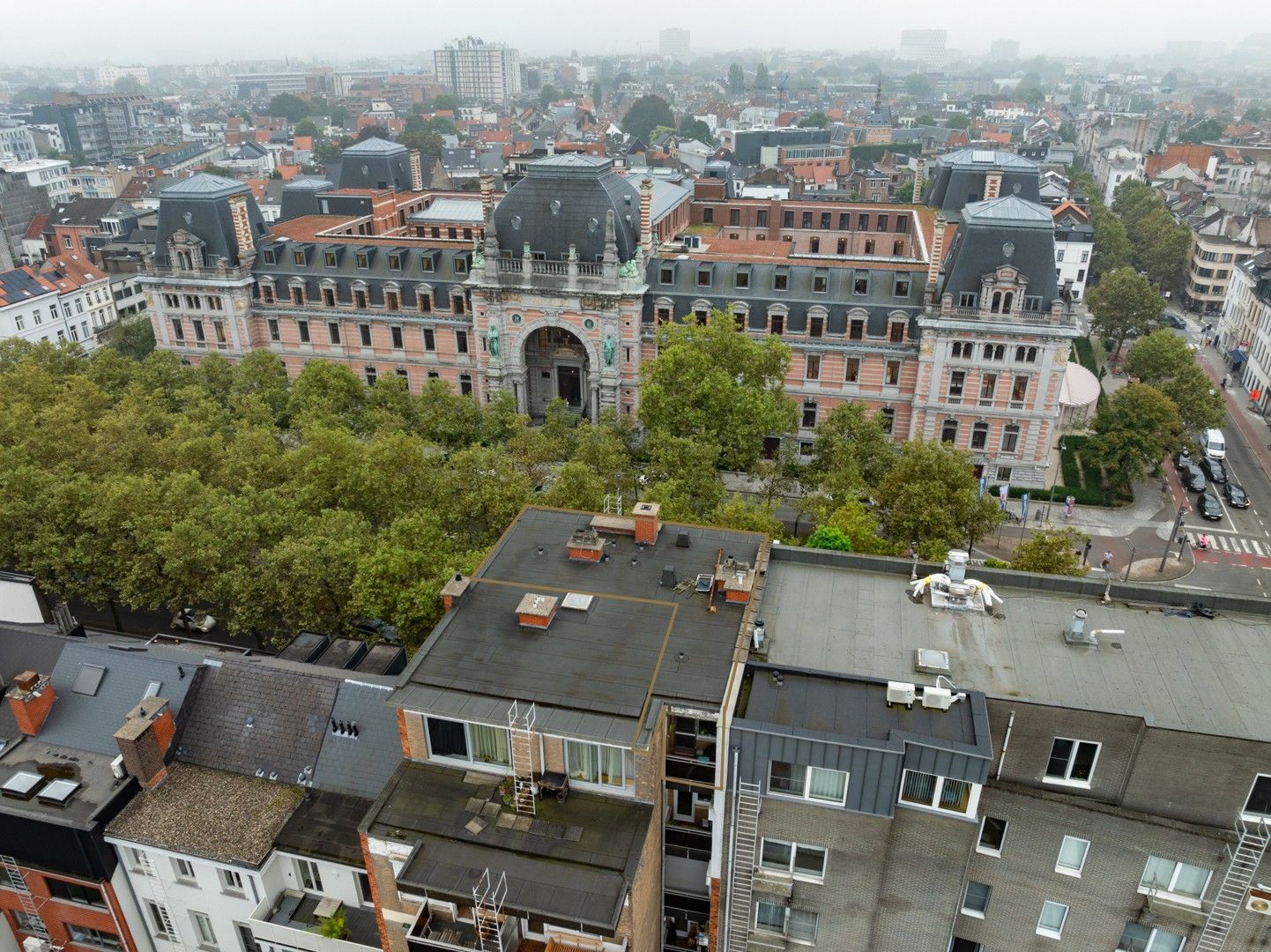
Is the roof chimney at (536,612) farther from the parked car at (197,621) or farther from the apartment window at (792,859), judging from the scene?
the parked car at (197,621)

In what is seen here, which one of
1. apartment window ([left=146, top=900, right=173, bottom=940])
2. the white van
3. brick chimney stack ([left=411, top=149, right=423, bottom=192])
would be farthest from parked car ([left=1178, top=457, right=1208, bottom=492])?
brick chimney stack ([left=411, top=149, right=423, bottom=192])

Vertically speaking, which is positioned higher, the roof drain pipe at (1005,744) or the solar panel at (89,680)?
the roof drain pipe at (1005,744)

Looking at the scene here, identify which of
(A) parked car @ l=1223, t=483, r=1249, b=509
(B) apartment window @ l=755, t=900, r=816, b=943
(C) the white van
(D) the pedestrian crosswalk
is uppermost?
(B) apartment window @ l=755, t=900, r=816, b=943

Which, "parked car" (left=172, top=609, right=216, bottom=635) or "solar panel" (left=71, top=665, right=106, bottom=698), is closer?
"solar panel" (left=71, top=665, right=106, bottom=698)

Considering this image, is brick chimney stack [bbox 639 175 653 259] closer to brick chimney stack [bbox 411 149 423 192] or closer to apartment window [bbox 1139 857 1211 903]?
brick chimney stack [bbox 411 149 423 192]

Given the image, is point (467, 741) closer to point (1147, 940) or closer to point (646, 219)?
point (1147, 940)

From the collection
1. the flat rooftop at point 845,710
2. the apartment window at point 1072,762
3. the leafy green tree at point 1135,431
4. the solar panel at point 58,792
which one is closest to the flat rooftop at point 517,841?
the flat rooftop at point 845,710
